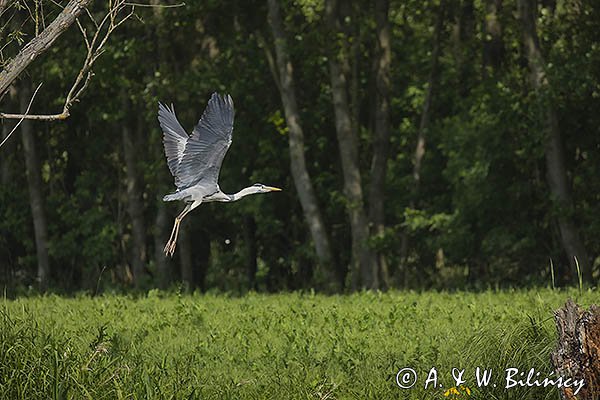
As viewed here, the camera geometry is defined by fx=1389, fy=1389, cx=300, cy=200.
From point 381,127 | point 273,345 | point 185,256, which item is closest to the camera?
point 273,345

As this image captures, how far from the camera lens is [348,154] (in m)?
25.6

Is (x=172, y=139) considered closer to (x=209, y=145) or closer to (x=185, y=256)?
(x=209, y=145)

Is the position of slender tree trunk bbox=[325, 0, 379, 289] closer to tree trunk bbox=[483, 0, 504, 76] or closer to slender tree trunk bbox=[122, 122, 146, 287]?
tree trunk bbox=[483, 0, 504, 76]

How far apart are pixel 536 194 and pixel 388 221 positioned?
197 inches

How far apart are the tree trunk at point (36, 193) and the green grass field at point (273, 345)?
10665 millimetres

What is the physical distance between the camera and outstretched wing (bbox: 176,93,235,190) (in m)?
13.0

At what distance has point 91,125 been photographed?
3256 cm

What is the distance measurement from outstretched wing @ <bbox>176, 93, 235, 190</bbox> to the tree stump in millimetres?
4339

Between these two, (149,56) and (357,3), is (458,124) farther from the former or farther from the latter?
(149,56)

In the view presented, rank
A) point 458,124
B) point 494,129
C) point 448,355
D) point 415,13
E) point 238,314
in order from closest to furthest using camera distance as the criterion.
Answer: point 448,355, point 238,314, point 494,129, point 458,124, point 415,13

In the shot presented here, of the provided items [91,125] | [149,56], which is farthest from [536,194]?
[91,125]

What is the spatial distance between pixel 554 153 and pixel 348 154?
3.99 meters

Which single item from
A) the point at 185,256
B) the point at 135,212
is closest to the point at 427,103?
the point at 185,256

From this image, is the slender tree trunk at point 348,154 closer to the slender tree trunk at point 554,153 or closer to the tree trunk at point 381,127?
the tree trunk at point 381,127
